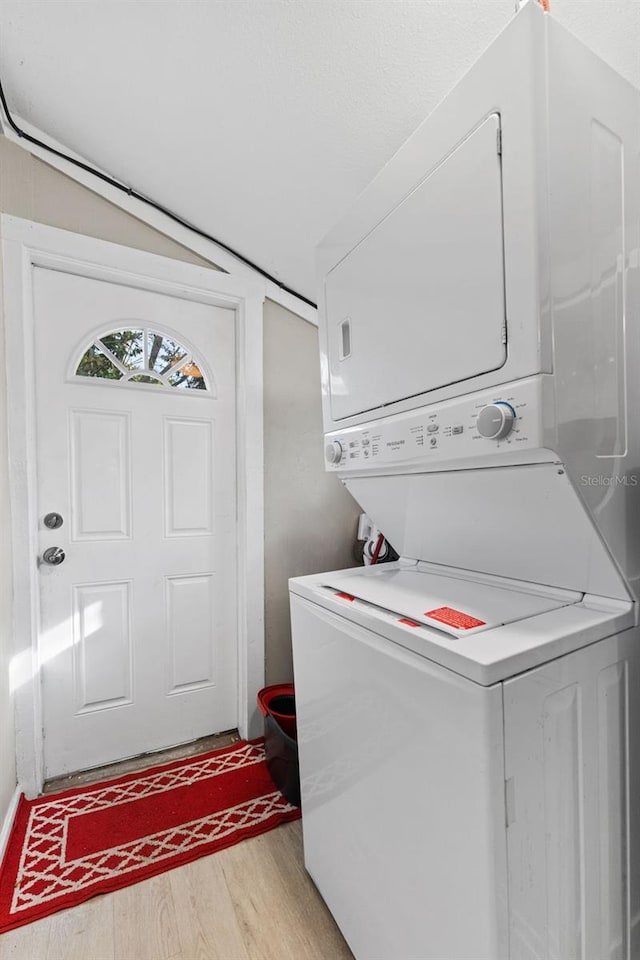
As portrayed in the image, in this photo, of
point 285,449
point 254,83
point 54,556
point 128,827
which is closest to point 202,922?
point 128,827

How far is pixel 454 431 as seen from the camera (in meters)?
0.91

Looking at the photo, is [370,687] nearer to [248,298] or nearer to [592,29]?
[592,29]

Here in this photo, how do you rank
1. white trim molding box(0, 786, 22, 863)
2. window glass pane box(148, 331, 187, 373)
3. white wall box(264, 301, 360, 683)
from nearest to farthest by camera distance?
white trim molding box(0, 786, 22, 863), window glass pane box(148, 331, 187, 373), white wall box(264, 301, 360, 683)

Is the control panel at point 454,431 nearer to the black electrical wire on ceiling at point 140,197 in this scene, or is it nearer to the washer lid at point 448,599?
the washer lid at point 448,599

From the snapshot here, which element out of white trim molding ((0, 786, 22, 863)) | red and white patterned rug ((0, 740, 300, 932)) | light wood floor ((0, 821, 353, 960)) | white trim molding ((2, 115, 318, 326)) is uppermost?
white trim molding ((2, 115, 318, 326))

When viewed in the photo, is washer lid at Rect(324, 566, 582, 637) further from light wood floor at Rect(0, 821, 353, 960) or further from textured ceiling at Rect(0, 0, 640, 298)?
textured ceiling at Rect(0, 0, 640, 298)

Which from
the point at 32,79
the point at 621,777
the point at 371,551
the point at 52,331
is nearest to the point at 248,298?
the point at 52,331

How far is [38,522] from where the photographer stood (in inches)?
76.5

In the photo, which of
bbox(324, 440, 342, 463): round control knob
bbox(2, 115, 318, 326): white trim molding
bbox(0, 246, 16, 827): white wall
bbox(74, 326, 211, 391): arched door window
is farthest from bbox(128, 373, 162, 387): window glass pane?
bbox(324, 440, 342, 463): round control knob

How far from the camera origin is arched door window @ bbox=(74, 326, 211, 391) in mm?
2061

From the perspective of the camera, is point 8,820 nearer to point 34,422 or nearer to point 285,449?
point 34,422

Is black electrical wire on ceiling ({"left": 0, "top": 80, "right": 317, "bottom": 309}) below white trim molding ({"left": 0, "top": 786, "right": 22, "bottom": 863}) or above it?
above

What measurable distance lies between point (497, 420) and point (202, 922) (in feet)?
5.47

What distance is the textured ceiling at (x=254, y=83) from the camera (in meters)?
1.18
